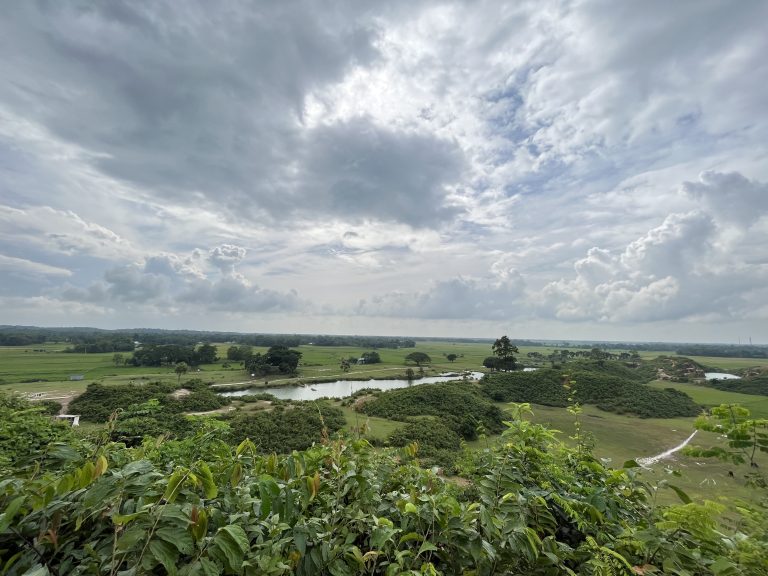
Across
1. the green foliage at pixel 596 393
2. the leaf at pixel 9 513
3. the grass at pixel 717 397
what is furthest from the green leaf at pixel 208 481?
the grass at pixel 717 397

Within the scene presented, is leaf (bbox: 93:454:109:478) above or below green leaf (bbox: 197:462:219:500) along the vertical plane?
above

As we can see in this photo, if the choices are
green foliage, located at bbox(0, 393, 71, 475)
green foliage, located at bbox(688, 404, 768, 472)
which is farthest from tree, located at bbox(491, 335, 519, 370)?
green foliage, located at bbox(688, 404, 768, 472)

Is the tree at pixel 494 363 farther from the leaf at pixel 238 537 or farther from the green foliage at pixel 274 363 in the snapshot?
the leaf at pixel 238 537

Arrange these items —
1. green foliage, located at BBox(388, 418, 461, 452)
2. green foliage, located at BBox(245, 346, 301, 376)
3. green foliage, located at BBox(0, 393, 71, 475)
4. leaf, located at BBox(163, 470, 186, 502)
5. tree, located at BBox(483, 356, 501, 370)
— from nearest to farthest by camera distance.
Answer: leaf, located at BBox(163, 470, 186, 502)
green foliage, located at BBox(0, 393, 71, 475)
green foliage, located at BBox(388, 418, 461, 452)
green foliage, located at BBox(245, 346, 301, 376)
tree, located at BBox(483, 356, 501, 370)

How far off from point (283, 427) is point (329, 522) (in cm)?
2491

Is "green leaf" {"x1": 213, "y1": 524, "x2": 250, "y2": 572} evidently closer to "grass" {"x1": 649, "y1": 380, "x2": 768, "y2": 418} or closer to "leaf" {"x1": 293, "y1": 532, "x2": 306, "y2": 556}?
"leaf" {"x1": 293, "y1": 532, "x2": 306, "y2": 556}

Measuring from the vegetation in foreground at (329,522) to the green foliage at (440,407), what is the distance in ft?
92.0

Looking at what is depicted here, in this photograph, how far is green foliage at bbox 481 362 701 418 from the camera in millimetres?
38656

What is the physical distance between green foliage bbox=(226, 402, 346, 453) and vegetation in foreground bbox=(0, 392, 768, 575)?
1976cm

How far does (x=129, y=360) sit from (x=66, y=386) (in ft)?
111

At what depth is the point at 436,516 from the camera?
1.99 meters

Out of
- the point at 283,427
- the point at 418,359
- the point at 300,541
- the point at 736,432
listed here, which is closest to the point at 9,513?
the point at 300,541

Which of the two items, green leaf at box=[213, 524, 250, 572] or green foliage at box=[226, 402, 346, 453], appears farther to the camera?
green foliage at box=[226, 402, 346, 453]

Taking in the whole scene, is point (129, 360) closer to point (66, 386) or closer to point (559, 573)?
point (66, 386)
